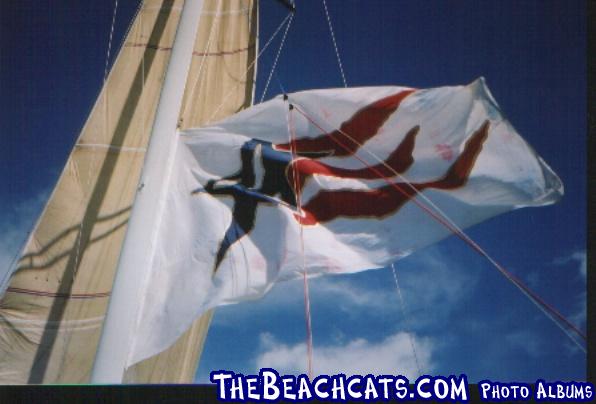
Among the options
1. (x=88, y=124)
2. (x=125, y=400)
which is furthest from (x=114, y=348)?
(x=88, y=124)

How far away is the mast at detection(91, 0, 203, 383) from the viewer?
2.54 metres

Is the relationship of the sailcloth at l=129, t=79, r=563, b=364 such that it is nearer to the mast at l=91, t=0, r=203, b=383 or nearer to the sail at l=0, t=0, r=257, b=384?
the mast at l=91, t=0, r=203, b=383

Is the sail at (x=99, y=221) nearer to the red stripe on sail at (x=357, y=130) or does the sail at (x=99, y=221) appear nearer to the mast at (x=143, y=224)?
the mast at (x=143, y=224)

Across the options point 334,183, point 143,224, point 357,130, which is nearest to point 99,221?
point 143,224

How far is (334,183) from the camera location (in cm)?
366

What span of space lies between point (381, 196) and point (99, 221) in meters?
3.09

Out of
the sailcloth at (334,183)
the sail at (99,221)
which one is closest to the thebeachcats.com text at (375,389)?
the sailcloth at (334,183)

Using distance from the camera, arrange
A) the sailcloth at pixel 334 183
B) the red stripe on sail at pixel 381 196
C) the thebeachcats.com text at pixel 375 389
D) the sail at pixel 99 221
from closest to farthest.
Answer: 1. the thebeachcats.com text at pixel 375 389
2. the sailcloth at pixel 334 183
3. the red stripe on sail at pixel 381 196
4. the sail at pixel 99 221

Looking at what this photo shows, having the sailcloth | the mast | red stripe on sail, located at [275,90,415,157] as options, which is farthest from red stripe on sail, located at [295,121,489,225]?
the mast

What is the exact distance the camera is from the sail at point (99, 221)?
4520 millimetres

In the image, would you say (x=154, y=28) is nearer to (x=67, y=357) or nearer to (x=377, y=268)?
(x=67, y=357)

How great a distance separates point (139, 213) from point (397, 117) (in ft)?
6.55

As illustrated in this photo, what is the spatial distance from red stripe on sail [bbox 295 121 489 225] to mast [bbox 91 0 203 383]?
3.46 ft

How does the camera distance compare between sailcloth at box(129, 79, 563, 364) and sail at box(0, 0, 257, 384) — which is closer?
sailcloth at box(129, 79, 563, 364)
